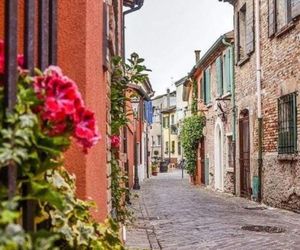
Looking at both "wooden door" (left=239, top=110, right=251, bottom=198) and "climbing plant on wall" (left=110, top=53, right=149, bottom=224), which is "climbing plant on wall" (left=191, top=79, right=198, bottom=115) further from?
"climbing plant on wall" (left=110, top=53, right=149, bottom=224)

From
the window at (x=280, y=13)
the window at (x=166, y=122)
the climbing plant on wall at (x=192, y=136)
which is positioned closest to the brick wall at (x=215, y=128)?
the climbing plant on wall at (x=192, y=136)

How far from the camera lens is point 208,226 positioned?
380 inches

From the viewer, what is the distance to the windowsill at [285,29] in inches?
466

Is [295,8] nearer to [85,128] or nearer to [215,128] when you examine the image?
[215,128]

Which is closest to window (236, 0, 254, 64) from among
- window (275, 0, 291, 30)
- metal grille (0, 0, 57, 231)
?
window (275, 0, 291, 30)

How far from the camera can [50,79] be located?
1.84m

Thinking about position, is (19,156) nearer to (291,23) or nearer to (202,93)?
(291,23)

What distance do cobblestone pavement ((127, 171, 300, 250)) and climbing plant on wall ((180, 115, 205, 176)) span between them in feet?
34.0

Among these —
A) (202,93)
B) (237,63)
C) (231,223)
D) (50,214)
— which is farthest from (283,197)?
Answer: (202,93)

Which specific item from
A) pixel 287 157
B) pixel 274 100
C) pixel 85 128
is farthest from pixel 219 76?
pixel 85 128

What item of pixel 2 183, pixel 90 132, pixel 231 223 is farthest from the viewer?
pixel 231 223

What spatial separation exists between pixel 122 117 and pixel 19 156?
5.98 metres

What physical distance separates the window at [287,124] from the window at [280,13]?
1.72 metres

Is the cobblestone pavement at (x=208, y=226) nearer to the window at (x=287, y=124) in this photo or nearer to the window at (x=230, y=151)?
the window at (x=287, y=124)
